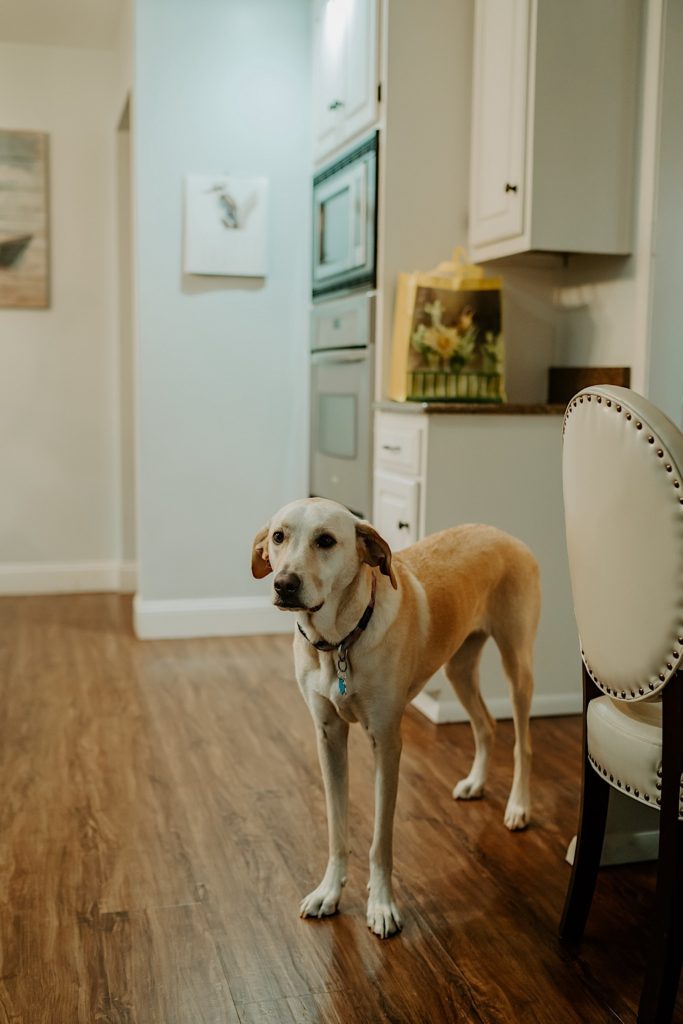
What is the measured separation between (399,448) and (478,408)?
322 millimetres

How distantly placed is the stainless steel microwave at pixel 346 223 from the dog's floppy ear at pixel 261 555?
6.14 feet

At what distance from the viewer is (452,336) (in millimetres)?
3336

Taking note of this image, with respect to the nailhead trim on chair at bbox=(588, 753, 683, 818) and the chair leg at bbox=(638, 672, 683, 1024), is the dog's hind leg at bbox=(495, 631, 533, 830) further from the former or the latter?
the chair leg at bbox=(638, 672, 683, 1024)

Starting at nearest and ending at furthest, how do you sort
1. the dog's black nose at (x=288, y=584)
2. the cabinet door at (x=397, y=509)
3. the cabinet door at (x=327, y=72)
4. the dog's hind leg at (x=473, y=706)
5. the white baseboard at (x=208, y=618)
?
the dog's black nose at (x=288, y=584) → the dog's hind leg at (x=473, y=706) → the cabinet door at (x=397, y=509) → the cabinet door at (x=327, y=72) → the white baseboard at (x=208, y=618)

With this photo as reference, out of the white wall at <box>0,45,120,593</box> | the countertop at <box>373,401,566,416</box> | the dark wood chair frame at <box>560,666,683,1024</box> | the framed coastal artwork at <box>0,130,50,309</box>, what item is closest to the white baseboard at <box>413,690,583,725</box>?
the countertop at <box>373,401,566,416</box>

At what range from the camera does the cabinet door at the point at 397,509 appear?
321 centimetres

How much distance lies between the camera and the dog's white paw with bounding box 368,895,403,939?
1935 millimetres

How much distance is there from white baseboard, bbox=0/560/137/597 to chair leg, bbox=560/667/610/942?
146 inches

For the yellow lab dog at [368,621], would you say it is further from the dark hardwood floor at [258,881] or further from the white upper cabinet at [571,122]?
the white upper cabinet at [571,122]

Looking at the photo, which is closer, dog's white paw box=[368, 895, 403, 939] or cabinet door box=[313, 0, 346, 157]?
dog's white paw box=[368, 895, 403, 939]

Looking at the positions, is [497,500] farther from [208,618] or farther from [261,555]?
[208,618]

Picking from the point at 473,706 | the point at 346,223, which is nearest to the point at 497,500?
the point at 473,706

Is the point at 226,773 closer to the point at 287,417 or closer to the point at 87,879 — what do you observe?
the point at 87,879

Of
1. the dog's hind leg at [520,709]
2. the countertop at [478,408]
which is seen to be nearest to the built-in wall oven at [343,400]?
the countertop at [478,408]
